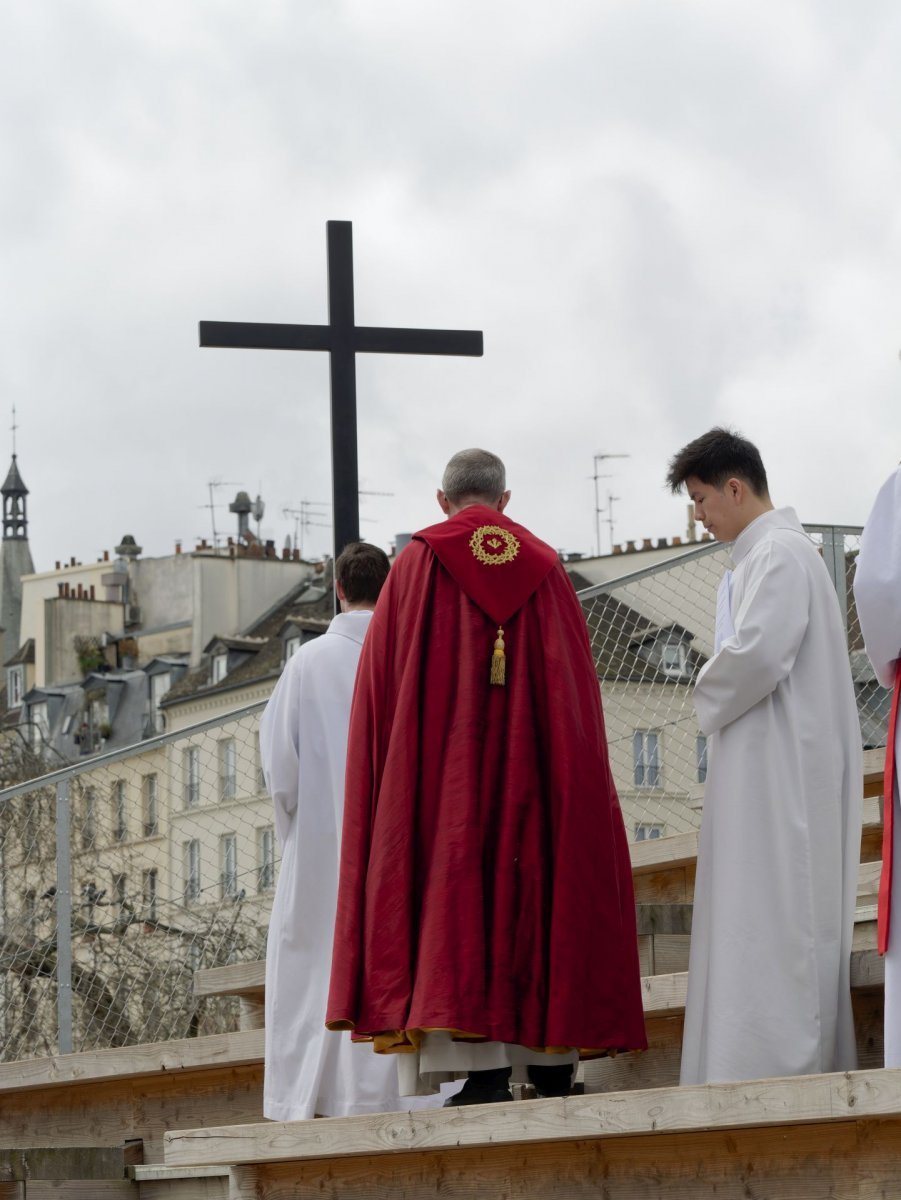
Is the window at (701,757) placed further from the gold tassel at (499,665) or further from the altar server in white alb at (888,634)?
the altar server in white alb at (888,634)

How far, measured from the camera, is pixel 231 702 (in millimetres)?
52375

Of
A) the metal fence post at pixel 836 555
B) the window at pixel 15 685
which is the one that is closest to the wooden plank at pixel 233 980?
the metal fence post at pixel 836 555

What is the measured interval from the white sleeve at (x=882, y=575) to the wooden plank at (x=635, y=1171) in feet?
4.18

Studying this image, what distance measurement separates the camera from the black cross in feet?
28.4

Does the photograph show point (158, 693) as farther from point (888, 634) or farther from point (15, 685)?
point (888, 634)

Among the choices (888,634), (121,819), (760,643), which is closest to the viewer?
(888,634)

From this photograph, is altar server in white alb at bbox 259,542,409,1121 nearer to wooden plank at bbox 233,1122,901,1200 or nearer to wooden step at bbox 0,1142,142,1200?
wooden step at bbox 0,1142,142,1200

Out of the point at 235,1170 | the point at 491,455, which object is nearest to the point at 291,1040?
the point at 235,1170

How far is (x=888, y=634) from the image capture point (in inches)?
212

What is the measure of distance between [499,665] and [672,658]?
551cm

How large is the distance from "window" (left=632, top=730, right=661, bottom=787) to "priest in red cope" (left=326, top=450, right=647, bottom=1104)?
4.42 m

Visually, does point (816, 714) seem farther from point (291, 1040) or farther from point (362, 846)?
point (291, 1040)

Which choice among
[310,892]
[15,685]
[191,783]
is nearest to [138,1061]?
[310,892]

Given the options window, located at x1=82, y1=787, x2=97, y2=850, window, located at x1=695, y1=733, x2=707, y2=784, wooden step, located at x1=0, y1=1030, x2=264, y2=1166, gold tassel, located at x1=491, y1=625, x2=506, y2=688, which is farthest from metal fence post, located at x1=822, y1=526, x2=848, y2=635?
window, located at x1=82, y1=787, x2=97, y2=850
